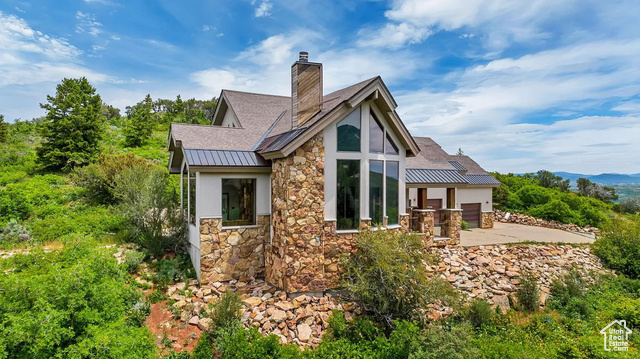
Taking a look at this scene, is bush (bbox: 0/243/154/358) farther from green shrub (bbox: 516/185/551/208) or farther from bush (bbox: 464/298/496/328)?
green shrub (bbox: 516/185/551/208)

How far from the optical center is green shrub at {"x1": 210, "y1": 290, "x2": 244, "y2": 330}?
7.46 meters

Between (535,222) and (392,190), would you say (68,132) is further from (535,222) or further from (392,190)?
(535,222)

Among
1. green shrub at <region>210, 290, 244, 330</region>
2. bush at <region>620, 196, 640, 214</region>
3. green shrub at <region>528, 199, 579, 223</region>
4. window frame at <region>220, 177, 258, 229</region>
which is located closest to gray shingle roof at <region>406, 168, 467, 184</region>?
window frame at <region>220, 177, 258, 229</region>

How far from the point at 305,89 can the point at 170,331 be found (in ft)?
26.4

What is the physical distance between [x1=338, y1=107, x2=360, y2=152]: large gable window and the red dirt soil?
21.4ft

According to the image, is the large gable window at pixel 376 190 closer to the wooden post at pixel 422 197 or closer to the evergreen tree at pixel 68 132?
the wooden post at pixel 422 197

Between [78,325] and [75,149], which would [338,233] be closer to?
[78,325]

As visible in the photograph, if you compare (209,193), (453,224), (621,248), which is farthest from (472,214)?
(209,193)

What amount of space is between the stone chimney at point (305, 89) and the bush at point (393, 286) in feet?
15.0

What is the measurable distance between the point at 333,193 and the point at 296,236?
1759 mm

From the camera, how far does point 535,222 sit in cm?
2109

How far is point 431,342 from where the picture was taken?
6793 mm

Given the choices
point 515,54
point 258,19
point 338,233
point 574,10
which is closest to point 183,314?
point 338,233

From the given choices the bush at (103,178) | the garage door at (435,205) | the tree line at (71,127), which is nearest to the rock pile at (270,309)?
the bush at (103,178)
